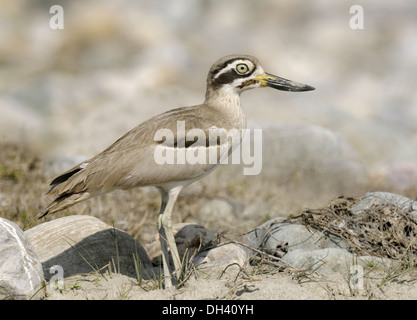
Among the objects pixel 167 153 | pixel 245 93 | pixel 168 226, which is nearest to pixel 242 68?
pixel 167 153

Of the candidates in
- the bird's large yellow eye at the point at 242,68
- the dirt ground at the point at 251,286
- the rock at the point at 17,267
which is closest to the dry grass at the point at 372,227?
the dirt ground at the point at 251,286

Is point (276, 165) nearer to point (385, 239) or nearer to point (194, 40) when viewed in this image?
point (385, 239)

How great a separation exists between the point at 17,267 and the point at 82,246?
103 centimetres

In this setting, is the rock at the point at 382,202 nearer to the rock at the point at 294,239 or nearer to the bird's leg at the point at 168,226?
the rock at the point at 294,239

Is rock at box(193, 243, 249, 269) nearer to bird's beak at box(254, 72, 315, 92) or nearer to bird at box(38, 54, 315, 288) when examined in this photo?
bird at box(38, 54, 315, 288)

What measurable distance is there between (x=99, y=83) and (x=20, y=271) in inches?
321

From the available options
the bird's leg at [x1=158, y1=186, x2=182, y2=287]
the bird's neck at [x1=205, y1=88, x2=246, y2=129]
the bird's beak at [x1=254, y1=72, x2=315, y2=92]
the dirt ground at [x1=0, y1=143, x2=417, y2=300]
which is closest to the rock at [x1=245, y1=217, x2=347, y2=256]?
the dirt ground at [x1=0, y1=143, x2=417, y2=300]

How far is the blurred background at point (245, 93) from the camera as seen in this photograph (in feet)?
26.7

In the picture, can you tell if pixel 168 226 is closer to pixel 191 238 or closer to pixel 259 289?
pixel 191 238

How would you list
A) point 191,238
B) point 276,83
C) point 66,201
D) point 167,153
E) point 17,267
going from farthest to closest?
point 191,238 < point 276,83 < point 167,153 < point 66,201 < point 17,267

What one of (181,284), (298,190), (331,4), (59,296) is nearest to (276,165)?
(298,190)

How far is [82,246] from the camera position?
17.3ft

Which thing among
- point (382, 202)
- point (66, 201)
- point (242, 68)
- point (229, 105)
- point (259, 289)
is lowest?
point (259, 289)

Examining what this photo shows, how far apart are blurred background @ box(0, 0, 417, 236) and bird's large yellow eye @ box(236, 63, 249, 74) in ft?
6.62
